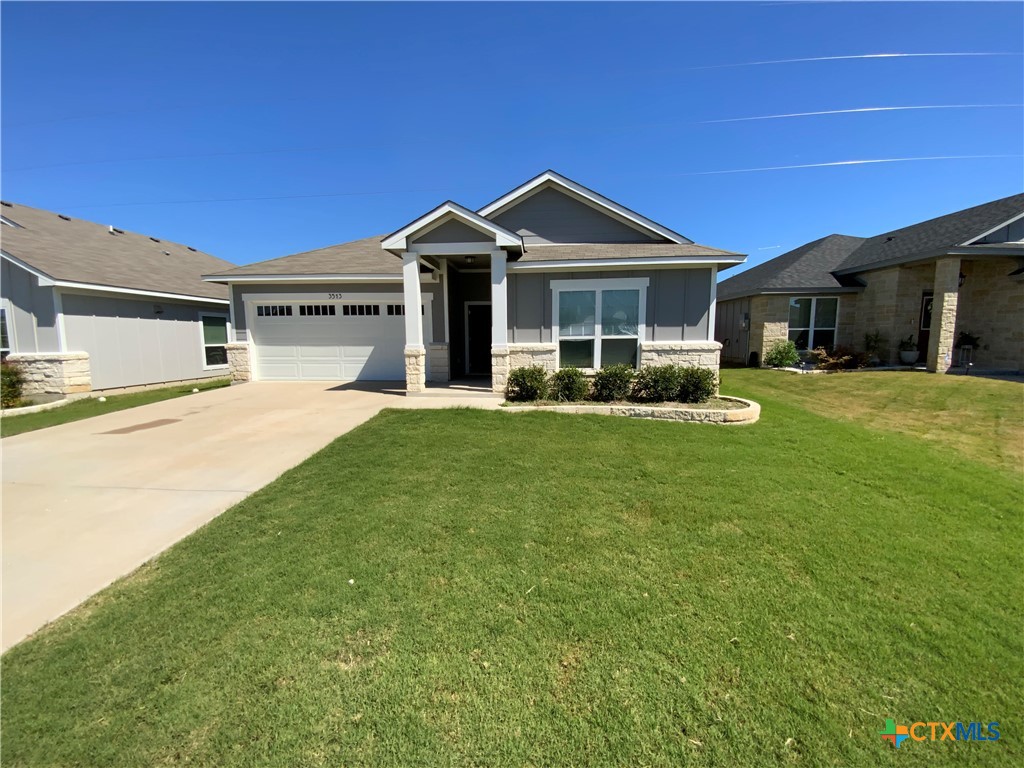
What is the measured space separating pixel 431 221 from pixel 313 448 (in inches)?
225

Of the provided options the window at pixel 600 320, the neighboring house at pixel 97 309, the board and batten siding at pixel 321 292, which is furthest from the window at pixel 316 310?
the window at pixel 600 320

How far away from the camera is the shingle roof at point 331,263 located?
1202 cm

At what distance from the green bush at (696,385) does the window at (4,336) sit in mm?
17309

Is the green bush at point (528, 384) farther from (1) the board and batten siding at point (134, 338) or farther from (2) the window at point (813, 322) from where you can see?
(2) the window at point (813, 322)

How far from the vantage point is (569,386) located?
9219 millimetres

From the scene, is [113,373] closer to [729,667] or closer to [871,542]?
[729,667]

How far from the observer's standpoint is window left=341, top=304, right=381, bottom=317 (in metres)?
12.4

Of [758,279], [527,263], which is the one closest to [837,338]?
[758,279]

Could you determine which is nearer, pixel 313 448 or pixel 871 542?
pixel 871 542

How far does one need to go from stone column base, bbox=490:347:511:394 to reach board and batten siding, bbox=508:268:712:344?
2.38 feet

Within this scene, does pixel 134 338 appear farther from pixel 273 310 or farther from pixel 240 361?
pixel 273 310

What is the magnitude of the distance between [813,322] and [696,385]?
37.3ft

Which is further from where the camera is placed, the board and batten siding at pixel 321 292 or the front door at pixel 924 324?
the front door at pixel 924 324

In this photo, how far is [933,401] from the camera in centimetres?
1002
